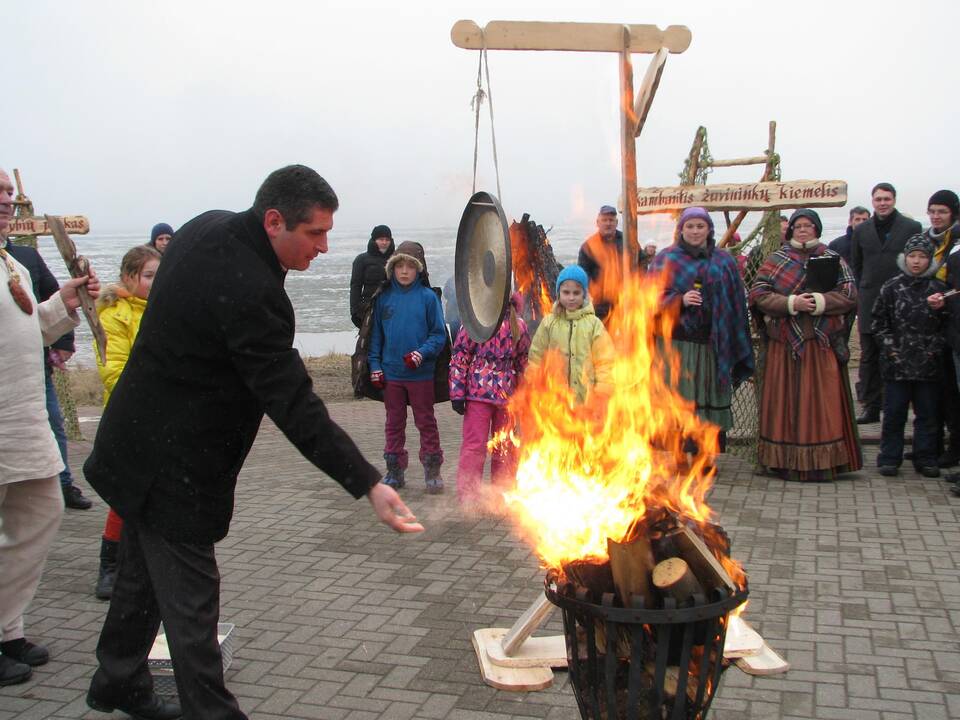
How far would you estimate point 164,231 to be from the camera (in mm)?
8656

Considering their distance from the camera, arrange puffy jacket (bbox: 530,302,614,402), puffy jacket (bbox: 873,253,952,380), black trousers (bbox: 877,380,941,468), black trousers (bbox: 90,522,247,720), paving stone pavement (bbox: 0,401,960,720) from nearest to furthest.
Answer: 1. black trousers (bbox: 90,522,247,720)
2. paving stone pavement (bbox: 0,401,960,720)
3. puffy jacket (bbox: 530,302,614,402)
4. puffy jacket (bbox: 873,253,952,380)
5. black trousers (bbox: 877,380,941,468)

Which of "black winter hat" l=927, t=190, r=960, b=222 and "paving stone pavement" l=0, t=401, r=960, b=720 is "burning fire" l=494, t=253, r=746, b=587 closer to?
"paving stone pavement" l=0, t=401, r=960, b=720

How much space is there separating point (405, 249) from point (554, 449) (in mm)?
4115

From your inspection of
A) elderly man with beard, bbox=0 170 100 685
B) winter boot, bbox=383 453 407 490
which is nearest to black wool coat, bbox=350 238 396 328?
winter boot, bbox=383 453 407 490

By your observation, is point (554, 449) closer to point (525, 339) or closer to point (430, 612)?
point (430, 612)

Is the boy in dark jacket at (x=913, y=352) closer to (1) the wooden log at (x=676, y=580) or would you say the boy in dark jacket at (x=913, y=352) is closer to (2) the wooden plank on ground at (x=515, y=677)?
(2) the wooden plank on ground at (x=515, y=677)

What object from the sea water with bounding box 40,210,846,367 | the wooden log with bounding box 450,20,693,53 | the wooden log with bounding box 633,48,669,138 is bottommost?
the sea water with bounding box 40,210,846,367

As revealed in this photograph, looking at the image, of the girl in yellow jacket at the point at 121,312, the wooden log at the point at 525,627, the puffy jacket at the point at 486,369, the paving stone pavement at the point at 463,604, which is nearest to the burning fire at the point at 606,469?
the wooden log at the point at 525,627

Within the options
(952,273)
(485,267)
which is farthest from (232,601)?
(952,273)

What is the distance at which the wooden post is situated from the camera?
419 cm

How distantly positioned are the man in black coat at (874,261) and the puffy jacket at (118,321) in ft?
22.9

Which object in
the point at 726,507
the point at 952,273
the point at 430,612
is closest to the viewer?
the point at 430,612

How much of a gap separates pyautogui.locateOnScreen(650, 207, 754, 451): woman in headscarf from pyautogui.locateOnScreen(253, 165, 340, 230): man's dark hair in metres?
4.42

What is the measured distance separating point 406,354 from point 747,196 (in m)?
3.12
